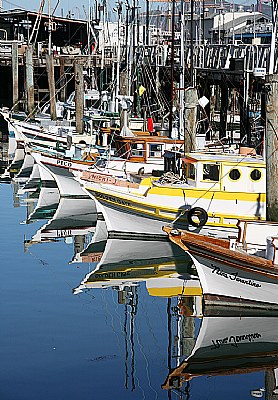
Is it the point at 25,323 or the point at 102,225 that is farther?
the point at 102,225

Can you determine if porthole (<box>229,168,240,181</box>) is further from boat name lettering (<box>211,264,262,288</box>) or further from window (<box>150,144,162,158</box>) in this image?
window (<box>150,144,162,158</box>)

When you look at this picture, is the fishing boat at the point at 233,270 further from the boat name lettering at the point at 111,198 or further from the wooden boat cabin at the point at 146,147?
the wooden boat cabin at the point at 146,147

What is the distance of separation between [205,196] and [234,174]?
3.13 ft

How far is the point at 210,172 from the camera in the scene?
23906mm

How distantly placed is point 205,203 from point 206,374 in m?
8.82

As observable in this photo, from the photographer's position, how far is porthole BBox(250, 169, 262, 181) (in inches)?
933

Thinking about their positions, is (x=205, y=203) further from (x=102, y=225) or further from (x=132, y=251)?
(x=102, y=225)

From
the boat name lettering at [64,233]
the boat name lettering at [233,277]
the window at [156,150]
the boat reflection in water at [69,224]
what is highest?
the window at [156,150]

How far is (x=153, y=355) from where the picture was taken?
16.4m

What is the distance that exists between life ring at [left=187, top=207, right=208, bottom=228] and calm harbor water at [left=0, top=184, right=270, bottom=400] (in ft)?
5.11

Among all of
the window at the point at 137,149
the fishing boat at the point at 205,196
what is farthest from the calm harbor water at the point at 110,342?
the window at the point at 137,149

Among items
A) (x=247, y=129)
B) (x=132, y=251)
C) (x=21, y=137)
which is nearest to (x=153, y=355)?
(x=132, y=251)

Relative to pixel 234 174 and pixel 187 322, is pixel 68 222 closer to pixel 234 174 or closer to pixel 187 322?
pixel 234 174

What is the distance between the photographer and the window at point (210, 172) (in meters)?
23.8
